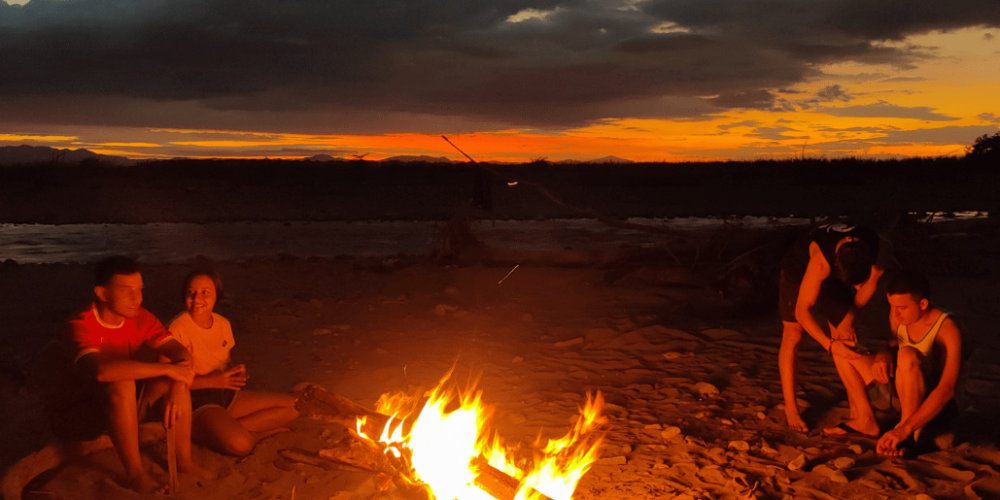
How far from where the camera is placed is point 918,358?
3.85 m

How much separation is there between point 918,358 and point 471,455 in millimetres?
2469

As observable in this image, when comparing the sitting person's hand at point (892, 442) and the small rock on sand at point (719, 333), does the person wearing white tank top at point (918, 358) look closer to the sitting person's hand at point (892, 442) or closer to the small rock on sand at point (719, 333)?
the sitting person's hand at point (892, 442)

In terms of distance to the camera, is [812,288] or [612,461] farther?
[812,288]

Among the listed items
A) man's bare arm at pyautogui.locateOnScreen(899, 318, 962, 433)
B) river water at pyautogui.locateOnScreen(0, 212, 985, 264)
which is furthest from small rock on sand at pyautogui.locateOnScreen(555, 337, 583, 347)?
river water at pyautogui.locateOnScreen(0, 212, 985, 264)

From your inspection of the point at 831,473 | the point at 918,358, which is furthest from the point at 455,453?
the point at 918,358

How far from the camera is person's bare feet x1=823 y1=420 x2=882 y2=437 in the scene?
4.13 metres

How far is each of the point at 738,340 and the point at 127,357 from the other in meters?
4.98

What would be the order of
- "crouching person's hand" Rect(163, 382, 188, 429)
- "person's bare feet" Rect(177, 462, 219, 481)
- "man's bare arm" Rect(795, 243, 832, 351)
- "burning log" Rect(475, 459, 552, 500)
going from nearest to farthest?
"burning log" Rect(475, 459, 552, 500)
"crouching person's hand" Rect(163, 382, 188, 429)
"person's bare feet" Rect(177, 462, 219, 481)
"man's bare arm" Rect(795, 243, 832, 351)

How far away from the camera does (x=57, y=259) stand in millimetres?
12234

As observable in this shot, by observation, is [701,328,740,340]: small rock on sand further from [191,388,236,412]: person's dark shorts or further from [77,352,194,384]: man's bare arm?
[77,352,194,384]: man's bare arm

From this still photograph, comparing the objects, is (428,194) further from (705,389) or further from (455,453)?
(455,453)

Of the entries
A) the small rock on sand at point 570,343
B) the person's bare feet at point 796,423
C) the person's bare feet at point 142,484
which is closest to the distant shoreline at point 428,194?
the small rock on sand at point 570,343

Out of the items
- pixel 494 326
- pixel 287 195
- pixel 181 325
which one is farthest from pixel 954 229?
pixel 287 195

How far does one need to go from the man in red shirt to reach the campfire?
0.70m
